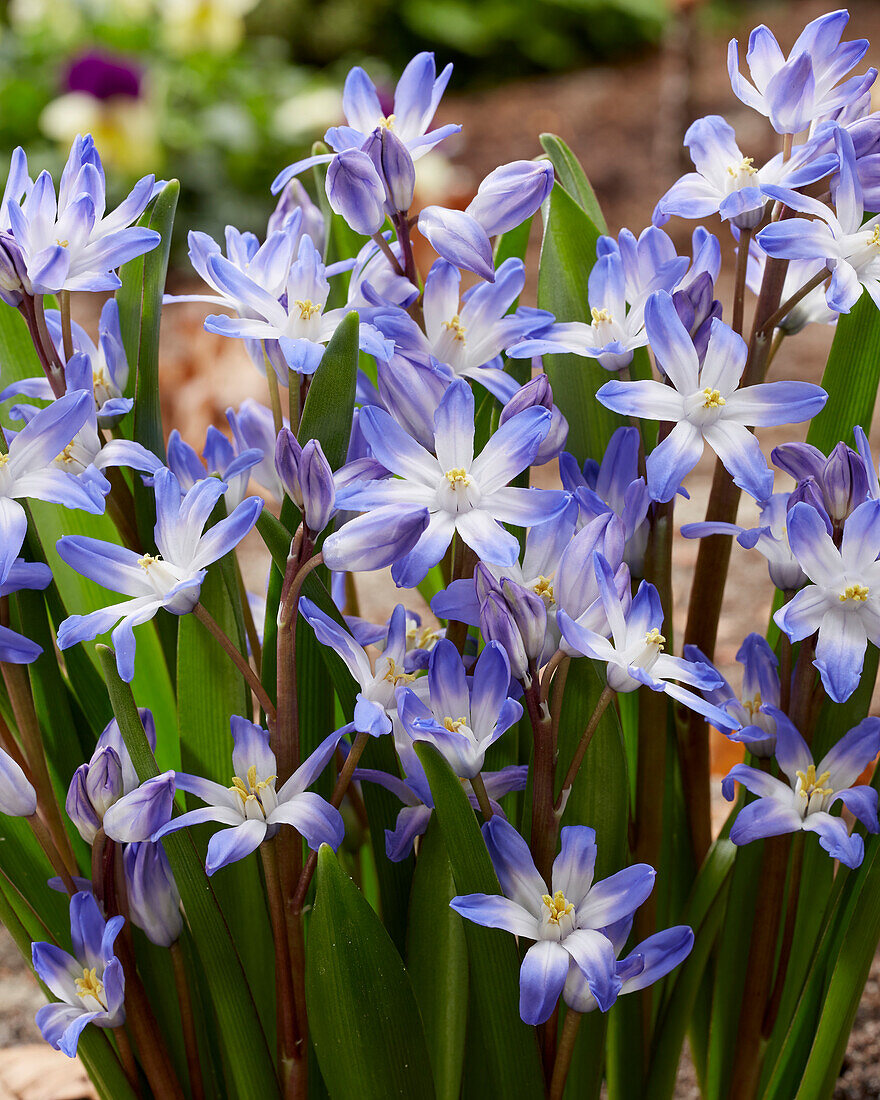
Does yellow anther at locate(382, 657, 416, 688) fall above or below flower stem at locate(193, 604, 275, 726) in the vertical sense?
below

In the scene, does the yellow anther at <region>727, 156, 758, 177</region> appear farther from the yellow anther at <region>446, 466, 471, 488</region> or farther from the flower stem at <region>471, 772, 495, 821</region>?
the flower stem at <region>471, 772, 495, 821</region>

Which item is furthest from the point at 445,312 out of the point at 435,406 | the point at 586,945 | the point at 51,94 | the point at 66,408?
the point at 51,94

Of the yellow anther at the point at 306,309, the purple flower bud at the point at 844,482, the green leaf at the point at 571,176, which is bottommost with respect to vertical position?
the purple flower bud at the point at 844,482

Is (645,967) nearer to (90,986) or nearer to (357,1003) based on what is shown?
(357,1003)

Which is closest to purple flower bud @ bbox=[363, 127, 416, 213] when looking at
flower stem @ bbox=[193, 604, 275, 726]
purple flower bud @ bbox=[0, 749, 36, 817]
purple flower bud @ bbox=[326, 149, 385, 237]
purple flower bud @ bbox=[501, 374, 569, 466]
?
purple flower bud @ bbox=[326, 149, 385, 237]

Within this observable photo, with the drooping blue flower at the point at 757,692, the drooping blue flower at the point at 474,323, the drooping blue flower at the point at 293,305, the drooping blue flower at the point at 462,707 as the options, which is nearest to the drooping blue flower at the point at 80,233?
the drooping blue flower at the point at 293,305

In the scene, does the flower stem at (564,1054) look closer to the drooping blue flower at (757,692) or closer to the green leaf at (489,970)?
the green leaf at (489,970)

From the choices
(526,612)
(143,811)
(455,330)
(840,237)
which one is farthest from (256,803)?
(840,237)
